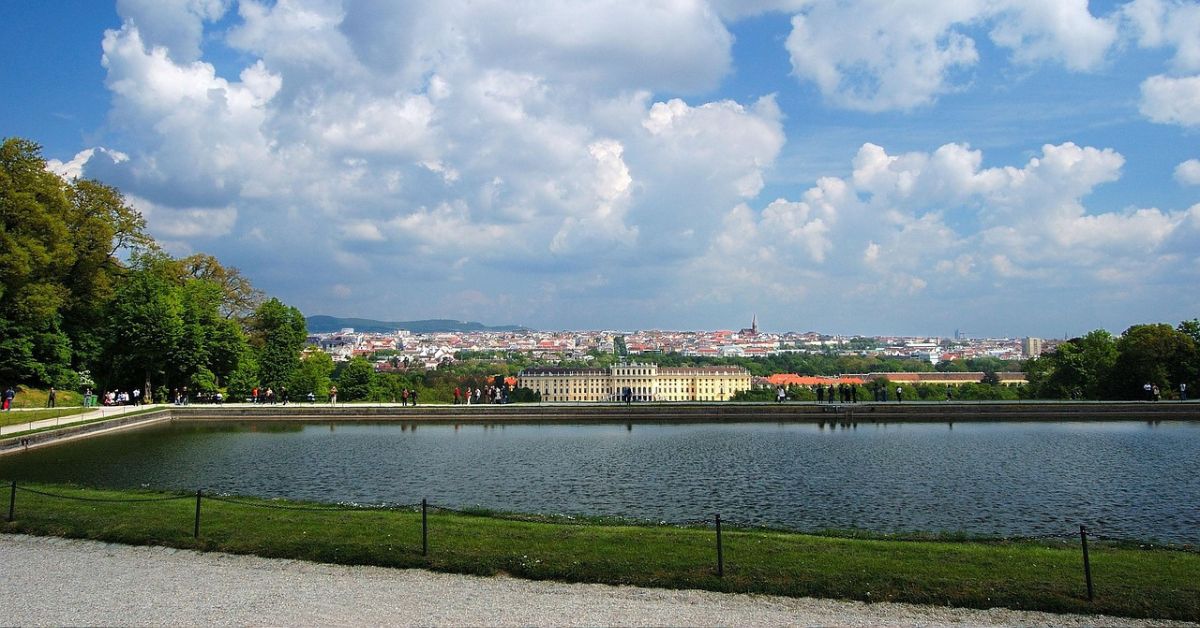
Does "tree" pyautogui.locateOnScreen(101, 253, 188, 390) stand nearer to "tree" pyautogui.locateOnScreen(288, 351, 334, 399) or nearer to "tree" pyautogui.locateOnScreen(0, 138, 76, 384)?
"tree" pyautogui.locateOnScreen(0, 138, 76, 384)

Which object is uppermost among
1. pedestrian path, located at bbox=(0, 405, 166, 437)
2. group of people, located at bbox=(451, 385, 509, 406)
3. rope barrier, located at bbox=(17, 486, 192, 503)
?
group of people, located at bbox=(451, 385, 509, 406)

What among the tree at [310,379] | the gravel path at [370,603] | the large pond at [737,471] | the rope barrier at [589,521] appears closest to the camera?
the gravel path at [370,603]

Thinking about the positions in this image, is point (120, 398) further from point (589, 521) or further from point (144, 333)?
point (589, 521)

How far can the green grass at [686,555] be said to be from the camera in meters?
8.47

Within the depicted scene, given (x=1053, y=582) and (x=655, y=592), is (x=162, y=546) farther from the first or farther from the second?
(x=1053, y=582)

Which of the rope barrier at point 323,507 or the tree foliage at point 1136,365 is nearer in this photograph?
the rope barrier at point 323,507

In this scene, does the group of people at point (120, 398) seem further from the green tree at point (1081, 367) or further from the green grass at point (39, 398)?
the green tree at point (1081, 367)

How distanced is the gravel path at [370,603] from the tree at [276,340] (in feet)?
136

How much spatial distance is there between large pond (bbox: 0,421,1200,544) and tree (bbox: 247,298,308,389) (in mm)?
18762

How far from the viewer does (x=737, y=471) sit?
20.0m

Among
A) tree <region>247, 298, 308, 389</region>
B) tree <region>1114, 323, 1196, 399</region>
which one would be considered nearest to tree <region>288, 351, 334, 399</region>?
tree <region>247, 298, 308, 389</region>

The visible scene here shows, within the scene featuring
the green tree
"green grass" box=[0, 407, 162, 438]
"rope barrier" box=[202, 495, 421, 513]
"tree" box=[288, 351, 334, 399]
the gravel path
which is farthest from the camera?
"tree" box=[288, 351, 334, 399]

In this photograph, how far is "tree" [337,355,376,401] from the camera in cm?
5397

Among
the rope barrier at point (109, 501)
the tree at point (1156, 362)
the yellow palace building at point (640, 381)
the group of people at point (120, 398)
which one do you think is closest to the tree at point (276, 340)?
the group of people at point (120, 398)
